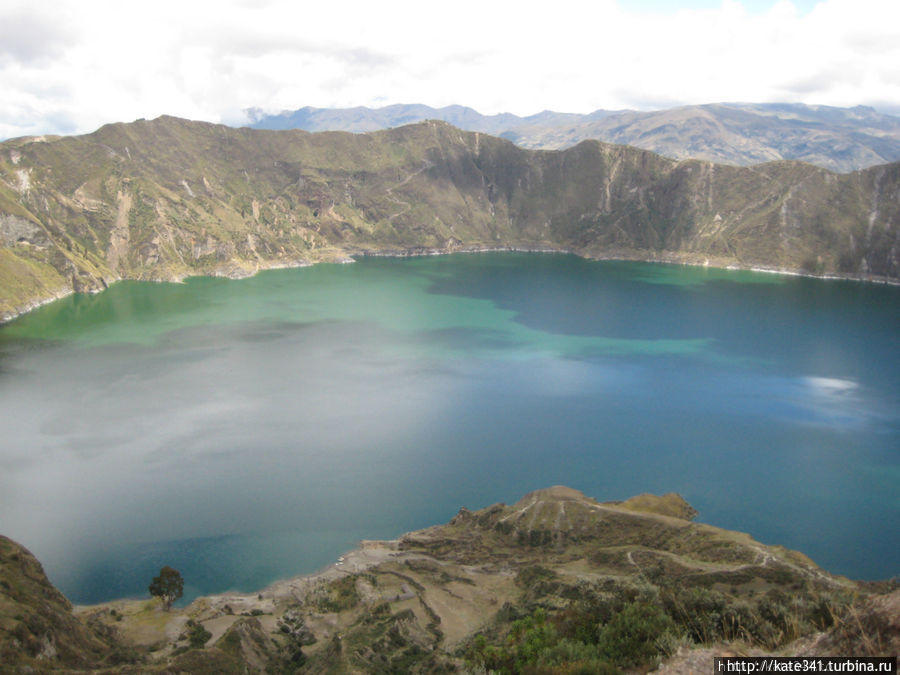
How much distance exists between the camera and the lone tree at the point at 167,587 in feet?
143

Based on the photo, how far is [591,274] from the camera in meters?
197

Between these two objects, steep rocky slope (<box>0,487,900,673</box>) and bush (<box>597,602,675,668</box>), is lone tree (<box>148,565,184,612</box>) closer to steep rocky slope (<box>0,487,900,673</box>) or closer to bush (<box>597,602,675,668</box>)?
steep rocky slope (<box>0,487,900,673</box>)

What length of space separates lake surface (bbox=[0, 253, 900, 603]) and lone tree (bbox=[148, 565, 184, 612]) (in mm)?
2015

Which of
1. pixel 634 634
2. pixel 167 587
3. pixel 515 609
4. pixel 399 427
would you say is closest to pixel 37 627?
pixel 167 587

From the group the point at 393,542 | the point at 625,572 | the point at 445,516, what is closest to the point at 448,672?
the point at 625,572

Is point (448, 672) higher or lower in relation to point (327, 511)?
higher

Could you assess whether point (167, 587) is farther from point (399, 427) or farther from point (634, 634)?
point (634, 634)

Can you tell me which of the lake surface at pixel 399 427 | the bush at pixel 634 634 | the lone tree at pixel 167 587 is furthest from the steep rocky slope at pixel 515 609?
the lake surface at pixel 399 427

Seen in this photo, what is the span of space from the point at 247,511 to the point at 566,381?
174ft

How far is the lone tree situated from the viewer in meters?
43.5

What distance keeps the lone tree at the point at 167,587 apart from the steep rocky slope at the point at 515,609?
3.10 feet

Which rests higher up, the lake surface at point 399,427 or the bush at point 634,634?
the bush at point 634,634

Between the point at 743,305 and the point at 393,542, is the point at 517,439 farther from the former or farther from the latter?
the point at 743,305

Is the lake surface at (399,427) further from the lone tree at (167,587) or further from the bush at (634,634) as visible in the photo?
the bush at (634,634)
